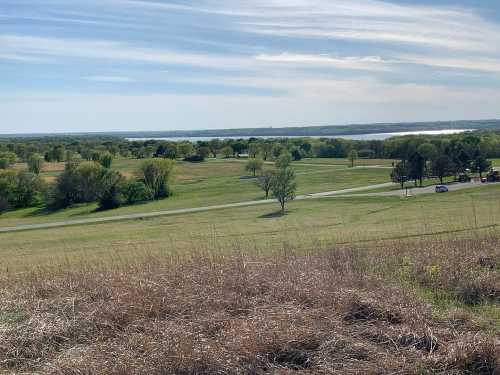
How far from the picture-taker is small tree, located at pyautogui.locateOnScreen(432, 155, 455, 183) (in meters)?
76.1

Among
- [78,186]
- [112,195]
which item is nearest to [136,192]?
[112,195]

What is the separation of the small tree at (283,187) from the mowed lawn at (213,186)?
1105 cm

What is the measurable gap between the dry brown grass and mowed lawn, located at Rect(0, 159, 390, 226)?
200 ft

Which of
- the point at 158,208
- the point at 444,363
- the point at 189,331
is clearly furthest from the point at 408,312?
the point at 158,208

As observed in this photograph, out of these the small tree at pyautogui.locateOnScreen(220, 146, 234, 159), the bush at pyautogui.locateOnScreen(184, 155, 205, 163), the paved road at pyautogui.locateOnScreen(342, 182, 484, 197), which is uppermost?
Result: the small tree at pyautogui.locateOnScreen(220, 146, 234, 159)

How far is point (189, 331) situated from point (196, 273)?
1.84 metres

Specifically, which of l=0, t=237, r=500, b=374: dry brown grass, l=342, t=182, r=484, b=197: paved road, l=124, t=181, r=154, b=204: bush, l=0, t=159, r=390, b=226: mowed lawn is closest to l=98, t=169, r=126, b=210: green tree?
l=124, t=181, r=154, b=204: bush

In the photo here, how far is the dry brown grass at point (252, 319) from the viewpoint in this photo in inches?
199

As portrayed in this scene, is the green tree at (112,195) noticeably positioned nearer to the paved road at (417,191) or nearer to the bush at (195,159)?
the paved road at (417,191)

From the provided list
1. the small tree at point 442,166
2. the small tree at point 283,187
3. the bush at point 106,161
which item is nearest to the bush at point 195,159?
the bush at point 106,161

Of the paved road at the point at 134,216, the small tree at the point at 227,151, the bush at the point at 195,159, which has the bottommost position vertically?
the paved road at the point at 134,216

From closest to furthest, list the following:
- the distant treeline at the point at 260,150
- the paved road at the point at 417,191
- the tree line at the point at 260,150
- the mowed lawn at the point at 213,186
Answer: the paved road at the point at 417,191, the mowed lawn at the point at 213,186, the distant treeline at the point at 260,150, the tree line at the point at 260,150

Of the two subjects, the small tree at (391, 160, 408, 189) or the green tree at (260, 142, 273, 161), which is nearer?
the small tree at (391, 160, 408, 189)

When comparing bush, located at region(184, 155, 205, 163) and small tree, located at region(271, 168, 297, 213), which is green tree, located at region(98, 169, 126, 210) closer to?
small tree, located at region(271, 168, 297, 213)
